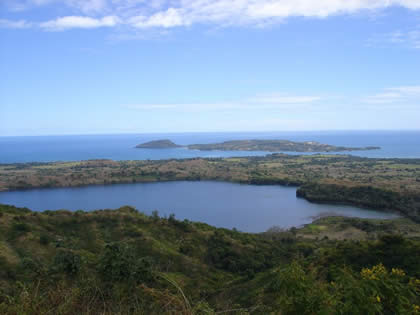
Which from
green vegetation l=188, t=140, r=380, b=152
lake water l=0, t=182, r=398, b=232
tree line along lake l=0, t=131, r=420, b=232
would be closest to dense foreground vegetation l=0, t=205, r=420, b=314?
lake water l=0, t=182, r=398, b=232

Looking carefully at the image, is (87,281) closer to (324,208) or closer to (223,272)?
(223,272)

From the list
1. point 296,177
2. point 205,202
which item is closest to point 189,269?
point 205,202

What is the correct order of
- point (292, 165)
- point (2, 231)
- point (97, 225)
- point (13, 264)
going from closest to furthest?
point (13, 264)
point (2, 231)
point (97, 225)
point (292, 165)

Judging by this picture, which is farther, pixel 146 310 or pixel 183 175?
pixel 183 175

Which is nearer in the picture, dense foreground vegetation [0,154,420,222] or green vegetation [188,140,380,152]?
dense foreground vegetation [0,154,420,222]

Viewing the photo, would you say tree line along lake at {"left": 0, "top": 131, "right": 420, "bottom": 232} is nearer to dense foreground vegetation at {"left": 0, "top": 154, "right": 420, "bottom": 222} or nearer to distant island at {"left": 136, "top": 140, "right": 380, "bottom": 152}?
dense foreground vegetation at {"left": 0, "top": 154, "right": 420, "bottom": 222}

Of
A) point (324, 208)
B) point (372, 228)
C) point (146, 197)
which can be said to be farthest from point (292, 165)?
point (372, 228)

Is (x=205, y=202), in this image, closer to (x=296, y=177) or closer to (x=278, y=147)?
(x=296, y=177)
